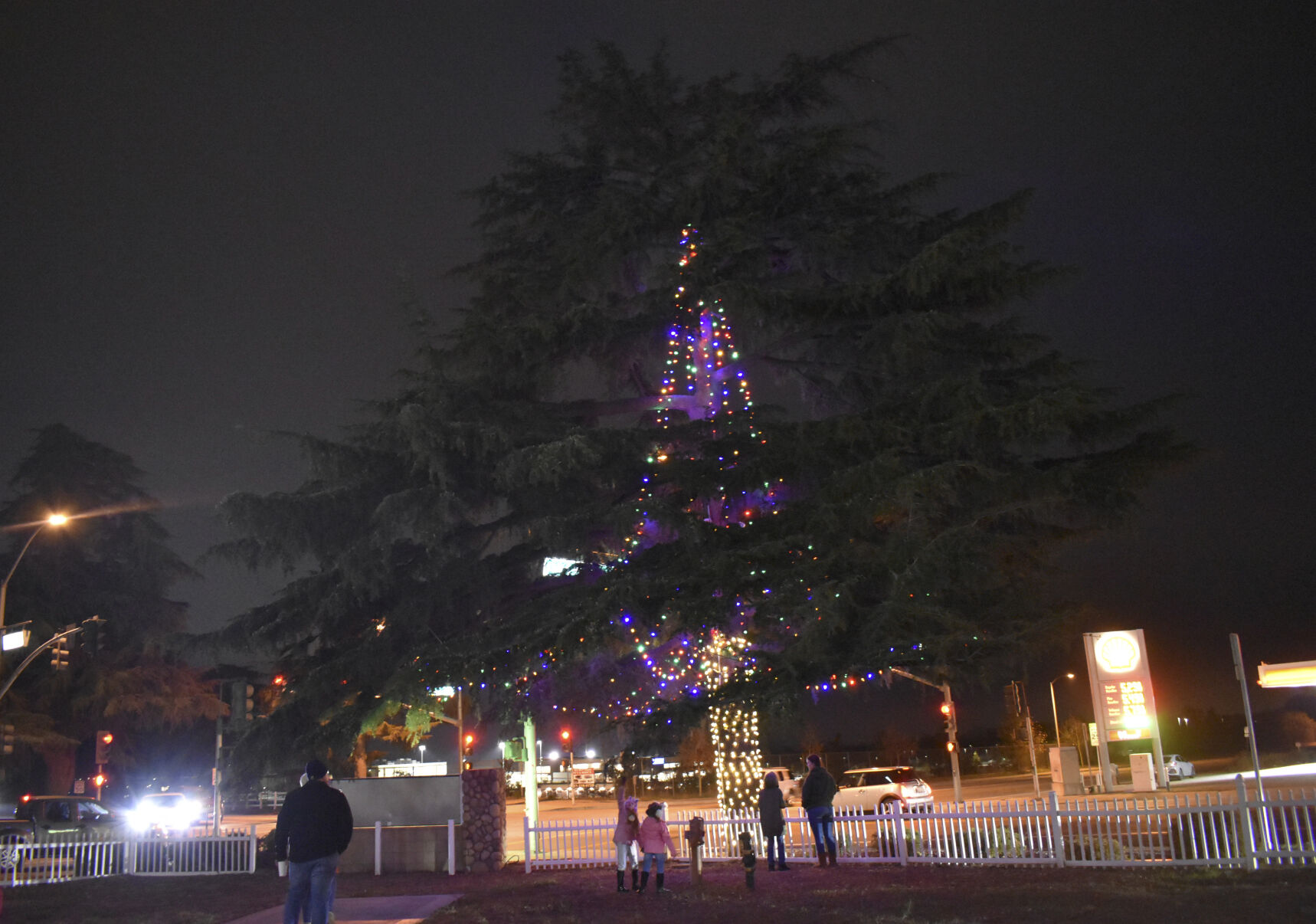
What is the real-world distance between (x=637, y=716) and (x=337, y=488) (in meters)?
7.46

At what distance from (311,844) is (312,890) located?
43 cm

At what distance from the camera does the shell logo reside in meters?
34.1

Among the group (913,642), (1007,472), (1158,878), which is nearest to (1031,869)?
(1158,878)

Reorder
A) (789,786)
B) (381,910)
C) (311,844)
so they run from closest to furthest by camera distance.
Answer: (311,844) → (381,910) → (789,786)

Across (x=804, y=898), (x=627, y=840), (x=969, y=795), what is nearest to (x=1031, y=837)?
(x=804, y=898)

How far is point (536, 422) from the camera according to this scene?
75.7 ft

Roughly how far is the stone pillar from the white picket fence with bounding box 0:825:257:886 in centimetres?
435

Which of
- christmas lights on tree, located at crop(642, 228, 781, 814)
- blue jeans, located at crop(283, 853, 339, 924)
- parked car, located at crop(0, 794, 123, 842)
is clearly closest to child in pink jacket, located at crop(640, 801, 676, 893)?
christmas lights on tree, located at crop(642, 228, 781, 814)

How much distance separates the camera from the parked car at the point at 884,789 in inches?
1168

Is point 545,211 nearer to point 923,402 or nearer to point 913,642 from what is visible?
point 923,402

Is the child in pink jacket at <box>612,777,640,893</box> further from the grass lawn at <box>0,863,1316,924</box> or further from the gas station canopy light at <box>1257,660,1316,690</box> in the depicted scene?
the gas station canopy light at <box>1257,660,1316,690</box>

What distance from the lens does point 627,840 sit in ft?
50.1

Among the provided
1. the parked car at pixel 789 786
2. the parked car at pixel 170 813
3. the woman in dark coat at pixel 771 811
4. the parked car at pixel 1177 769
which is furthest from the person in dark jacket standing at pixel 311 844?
the parked car at pixel 1177 769

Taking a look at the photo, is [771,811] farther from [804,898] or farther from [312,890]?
[312,890]
